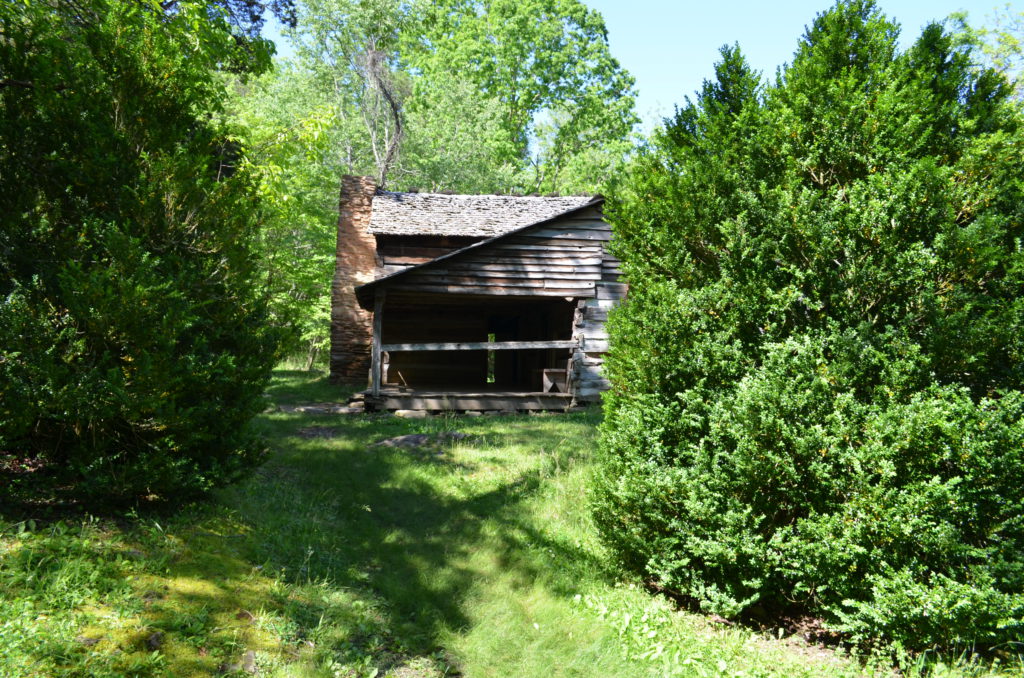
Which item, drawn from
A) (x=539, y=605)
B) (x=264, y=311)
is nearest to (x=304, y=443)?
(x=264, y=311)

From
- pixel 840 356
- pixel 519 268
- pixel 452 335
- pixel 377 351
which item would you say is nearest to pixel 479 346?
pixel 519 268

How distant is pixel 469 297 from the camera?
684 inches

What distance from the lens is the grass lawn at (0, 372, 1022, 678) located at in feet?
13.1

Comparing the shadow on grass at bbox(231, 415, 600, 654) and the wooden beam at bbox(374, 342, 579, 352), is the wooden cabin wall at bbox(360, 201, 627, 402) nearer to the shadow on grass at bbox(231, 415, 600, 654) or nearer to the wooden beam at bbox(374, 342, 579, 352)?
the wooden beam at bbox(374, 342, 579, 352)

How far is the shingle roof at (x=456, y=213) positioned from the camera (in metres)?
18.3

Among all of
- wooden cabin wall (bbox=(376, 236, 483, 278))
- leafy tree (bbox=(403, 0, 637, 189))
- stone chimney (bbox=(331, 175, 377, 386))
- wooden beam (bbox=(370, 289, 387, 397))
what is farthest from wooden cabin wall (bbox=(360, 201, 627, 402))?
leafy tree (bbox=(403, 0, 637, 189))

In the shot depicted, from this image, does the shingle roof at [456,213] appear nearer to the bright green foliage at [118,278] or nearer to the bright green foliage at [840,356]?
the bright green foliage at [118,278]

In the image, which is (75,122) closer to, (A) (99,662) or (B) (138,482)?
(B) (138,482)

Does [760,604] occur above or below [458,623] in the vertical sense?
above

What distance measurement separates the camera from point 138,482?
495 centimetres

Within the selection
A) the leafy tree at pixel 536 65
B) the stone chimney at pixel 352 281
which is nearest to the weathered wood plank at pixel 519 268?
the stone chimney at pixel 352 281

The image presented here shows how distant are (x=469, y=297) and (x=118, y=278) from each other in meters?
12.7

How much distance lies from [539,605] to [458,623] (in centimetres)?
79

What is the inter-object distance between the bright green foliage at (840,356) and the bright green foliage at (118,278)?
394cm
